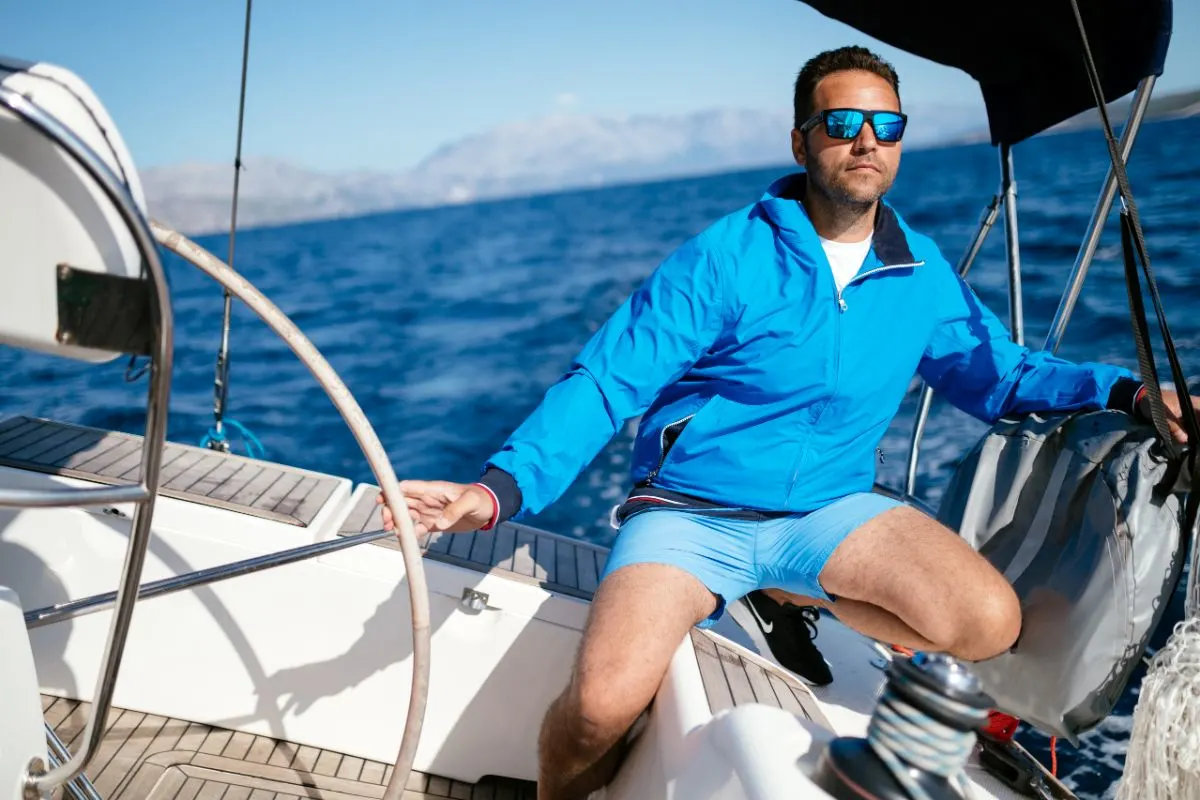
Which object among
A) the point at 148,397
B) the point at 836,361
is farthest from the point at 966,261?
the point at 148,397

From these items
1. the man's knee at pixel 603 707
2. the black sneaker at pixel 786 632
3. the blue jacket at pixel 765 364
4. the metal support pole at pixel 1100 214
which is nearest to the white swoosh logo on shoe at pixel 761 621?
the black sneaker at pixel 786 632

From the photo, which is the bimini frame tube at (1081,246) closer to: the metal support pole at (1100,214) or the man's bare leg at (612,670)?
the metal support pole at (1100,214)

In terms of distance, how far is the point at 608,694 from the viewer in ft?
4.42

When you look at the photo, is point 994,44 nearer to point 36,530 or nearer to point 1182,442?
point 1182,442

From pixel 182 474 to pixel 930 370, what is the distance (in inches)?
61.1

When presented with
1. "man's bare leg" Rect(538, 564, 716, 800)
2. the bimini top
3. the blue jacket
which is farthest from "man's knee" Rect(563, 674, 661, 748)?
the bimini top

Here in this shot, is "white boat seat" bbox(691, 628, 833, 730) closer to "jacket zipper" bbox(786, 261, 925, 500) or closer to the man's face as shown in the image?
"jacket zipper" bbox(786, 261, 925, 500)

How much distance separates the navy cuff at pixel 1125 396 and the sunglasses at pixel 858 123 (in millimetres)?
597

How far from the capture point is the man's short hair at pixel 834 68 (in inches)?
70.4

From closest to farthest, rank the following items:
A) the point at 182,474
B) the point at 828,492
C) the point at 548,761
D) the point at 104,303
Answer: the point at 104,303 < the point at 548,761 < the point at 828,492 < the point at 182,474

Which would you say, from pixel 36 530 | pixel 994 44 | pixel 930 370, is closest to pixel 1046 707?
pixel 930 370

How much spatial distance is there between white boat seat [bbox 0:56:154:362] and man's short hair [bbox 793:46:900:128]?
133cm

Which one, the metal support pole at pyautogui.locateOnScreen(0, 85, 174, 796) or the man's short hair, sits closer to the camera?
the metal support pole at pyautogui.locateOnScreen(0, 85, 174, 796)

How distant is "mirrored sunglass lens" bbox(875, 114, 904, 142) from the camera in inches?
66.8
